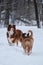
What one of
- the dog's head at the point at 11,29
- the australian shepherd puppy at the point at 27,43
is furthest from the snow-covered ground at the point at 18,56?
the dog's head at the point at 11,29

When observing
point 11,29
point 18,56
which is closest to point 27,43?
point 18,56

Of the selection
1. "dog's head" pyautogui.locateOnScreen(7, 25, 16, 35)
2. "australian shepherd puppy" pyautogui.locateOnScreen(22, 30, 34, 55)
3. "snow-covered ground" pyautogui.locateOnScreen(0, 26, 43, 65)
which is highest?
"dog's head" pyautogui.locateOnScreen(7, 25, 16, 35)

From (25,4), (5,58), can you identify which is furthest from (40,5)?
(5,58)

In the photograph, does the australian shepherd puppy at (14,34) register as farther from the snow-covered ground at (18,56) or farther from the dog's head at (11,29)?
the snow-covered ground at (18,56)

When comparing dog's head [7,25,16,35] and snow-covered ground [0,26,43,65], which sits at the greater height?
dog's head [7,25,16,35]

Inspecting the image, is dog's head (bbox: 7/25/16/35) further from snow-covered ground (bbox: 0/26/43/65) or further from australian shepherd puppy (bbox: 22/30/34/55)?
australian shepherd puppy (bbox: 22/30/34/55)

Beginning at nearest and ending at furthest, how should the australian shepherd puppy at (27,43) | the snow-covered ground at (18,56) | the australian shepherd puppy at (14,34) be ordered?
the snow-covered ground at (18,56), the australian shepherd puppy at (27,43), the australian shepherd puppy at (14,34)

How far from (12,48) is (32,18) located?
11.8 metres

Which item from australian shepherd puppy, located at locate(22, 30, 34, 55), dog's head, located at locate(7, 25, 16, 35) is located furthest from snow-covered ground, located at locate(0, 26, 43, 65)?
dog's head, located at locate(7, 25, 16, 35)

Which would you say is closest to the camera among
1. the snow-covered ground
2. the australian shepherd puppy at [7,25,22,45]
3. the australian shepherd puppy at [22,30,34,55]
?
the snow-covered ground

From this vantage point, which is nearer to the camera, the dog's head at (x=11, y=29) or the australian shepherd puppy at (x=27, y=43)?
the australian shepherd puppy at (x=27, y=43)

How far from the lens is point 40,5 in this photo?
1530cm

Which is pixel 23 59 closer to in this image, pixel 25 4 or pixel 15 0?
pixel 15 0

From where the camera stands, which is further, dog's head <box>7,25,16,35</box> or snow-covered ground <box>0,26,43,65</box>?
dog's head <box>7,25,16,35</box>
